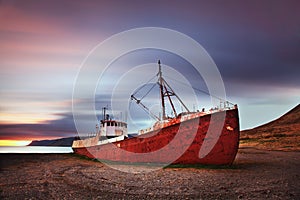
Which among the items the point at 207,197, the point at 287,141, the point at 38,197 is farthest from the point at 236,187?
the point at 287,141

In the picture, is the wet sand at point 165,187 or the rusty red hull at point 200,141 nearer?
the wet sand at point 165,187

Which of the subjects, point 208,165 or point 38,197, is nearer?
point 38,197

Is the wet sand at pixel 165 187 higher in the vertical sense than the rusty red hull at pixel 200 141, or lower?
lower

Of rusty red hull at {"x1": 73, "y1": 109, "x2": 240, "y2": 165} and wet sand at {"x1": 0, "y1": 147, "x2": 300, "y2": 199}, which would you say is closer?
wet sand at {"x1": 0, "y1": 147, "x2": 300, "y2": 199}

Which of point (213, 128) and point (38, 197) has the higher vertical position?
point (213, 128)

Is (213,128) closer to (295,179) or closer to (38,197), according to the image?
(295,179)

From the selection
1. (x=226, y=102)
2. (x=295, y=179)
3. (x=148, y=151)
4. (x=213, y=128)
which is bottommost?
(x=295, y=179)

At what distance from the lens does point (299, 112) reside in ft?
171

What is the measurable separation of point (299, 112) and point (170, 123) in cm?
4663

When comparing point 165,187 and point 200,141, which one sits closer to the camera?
point 165,187

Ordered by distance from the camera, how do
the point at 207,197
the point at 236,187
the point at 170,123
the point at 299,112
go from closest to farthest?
the point at 207,197
the point at 236,187
the point at 170,123
the point at 299,112

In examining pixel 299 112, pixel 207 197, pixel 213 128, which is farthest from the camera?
pixel 299 112

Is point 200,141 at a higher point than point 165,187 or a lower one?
higher

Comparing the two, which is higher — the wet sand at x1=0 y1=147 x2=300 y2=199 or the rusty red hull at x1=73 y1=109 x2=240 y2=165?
the rusty red hull at x1=73 y1=109 x2=240 y2=165
